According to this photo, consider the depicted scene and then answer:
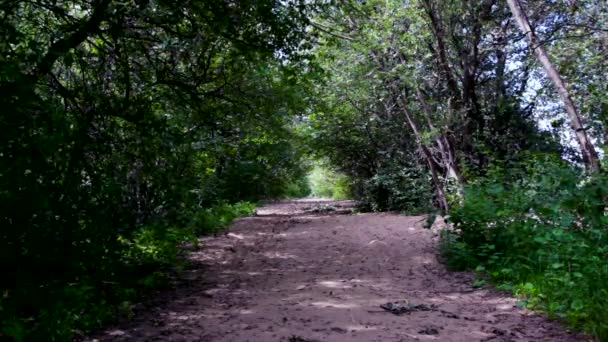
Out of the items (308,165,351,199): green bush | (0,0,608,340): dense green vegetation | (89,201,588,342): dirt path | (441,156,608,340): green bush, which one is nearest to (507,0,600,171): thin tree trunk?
(0,0,608,340): dense green vegetation

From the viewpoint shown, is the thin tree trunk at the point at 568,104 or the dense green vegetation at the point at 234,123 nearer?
the dense green vegetation at the point at 234,123

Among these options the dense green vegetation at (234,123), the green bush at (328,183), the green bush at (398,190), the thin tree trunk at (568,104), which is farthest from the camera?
the green bush at (328,183)

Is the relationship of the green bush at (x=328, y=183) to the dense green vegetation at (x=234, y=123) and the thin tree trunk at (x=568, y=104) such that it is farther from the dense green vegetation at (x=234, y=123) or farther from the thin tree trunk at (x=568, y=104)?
the thin tree trunk at (x=568, y=104)

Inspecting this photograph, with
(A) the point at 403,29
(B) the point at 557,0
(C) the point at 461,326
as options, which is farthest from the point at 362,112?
(C) the point at 461,326

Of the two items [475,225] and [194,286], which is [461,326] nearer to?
[475,225]

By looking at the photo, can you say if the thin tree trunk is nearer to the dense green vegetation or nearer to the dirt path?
the dense green vegetation

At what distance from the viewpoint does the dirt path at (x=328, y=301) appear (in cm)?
450

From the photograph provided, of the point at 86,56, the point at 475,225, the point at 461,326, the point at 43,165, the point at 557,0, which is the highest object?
the point at 557,0

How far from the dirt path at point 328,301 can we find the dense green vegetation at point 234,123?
422 millimetres

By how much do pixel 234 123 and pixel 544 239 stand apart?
20.7 ft

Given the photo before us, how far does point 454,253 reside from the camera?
7.43 metres

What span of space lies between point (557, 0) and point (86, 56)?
9601mm

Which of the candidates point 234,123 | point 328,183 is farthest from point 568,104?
point 328,183

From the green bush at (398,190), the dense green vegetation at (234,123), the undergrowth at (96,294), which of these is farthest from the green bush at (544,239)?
the green bush at (398,190)
